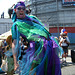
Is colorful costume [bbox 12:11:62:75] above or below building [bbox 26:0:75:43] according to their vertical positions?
below

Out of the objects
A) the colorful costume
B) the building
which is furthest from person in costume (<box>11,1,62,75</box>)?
the building

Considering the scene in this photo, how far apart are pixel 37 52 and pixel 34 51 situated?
5cm

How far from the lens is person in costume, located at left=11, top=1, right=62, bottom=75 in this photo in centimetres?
222

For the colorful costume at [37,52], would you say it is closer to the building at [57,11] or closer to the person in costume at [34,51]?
the person in costume at [34,51]

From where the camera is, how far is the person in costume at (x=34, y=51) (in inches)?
87.4

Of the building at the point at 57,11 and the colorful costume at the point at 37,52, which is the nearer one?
the colorful costume at the point at 37,52

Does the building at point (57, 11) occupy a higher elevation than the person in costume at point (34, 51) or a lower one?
higher

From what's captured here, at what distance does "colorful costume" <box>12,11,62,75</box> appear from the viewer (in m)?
2.21

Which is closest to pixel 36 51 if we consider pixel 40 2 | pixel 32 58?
pixel 32 58

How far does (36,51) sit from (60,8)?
21.7 m

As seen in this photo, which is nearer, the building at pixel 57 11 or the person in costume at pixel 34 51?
the person in costume at pixel 34 51

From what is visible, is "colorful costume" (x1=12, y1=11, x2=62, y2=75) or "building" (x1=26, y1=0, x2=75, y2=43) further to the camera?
"building" (x1=26, y1=0, x2=75, y2=43)

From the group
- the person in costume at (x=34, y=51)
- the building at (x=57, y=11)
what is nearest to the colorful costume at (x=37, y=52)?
the person in costume at (x=34, y=51)

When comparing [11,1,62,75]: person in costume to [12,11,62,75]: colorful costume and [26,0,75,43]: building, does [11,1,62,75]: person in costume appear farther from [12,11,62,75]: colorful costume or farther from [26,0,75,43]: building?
[26,0,75,43]: building
